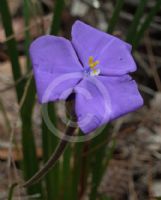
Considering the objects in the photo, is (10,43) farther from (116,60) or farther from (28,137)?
(116,60)

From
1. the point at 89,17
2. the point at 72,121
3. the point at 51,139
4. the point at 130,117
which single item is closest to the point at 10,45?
the point at 51,139

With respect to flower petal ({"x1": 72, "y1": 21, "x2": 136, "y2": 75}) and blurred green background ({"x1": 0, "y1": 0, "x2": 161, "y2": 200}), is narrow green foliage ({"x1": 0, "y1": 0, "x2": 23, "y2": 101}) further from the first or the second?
flower petal ({"x1": 72, "y1": 21, "x2": 136, "y2": 75})

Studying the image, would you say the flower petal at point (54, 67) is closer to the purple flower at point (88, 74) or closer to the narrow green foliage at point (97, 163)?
the purple flower at point (88, 74)

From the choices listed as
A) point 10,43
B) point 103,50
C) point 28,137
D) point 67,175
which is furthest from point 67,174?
point 103,50

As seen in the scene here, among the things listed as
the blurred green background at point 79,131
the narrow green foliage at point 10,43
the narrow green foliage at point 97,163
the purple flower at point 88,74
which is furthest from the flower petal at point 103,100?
the narrow green foliage at point 97,163

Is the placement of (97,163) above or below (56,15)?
below

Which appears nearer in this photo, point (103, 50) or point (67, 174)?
point (103, 50)
